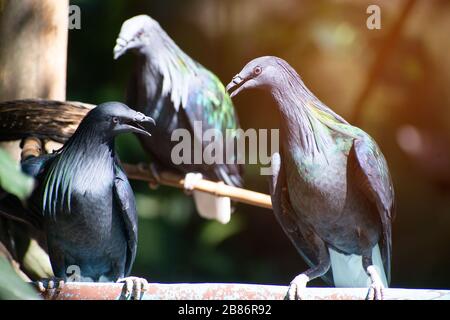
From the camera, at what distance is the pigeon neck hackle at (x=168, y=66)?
2.76m

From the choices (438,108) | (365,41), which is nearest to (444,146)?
(438,108)

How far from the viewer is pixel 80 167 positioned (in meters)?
2.13

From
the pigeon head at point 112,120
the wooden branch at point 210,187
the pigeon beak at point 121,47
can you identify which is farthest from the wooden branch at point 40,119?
the wooden branch at point 210,187

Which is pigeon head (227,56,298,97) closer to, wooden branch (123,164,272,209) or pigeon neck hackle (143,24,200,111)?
wooden branch (123,164,272,209)

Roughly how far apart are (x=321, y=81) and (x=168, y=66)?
1.71 feet

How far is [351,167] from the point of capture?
2.14 metres

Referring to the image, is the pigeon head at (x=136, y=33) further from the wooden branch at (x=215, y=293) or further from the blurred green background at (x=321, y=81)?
the wooden branch at (x=215, y=293)

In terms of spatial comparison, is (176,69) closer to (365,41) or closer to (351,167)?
(365,41)

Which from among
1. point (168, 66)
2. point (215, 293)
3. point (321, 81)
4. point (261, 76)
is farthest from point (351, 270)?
point (168, 66)

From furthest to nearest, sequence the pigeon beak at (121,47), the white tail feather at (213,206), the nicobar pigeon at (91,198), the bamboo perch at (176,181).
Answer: the white tail feather at (213,206) → the pigeon beak at (121,47) → the bamboo perch at (176,181) → the nicobar pigeon at (91,198)


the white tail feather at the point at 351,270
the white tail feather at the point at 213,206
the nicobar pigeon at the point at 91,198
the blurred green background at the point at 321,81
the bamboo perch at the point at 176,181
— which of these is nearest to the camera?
the nicobar pigeon at the point at 91,198

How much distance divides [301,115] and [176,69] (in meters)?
0.76
